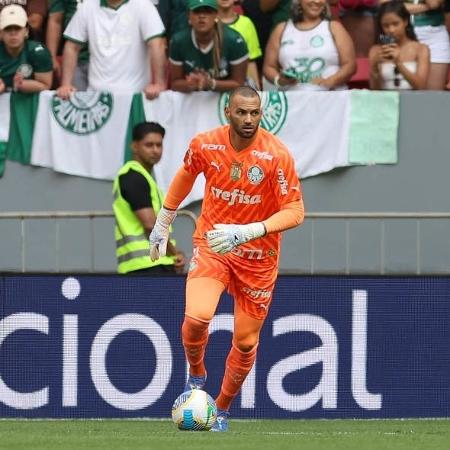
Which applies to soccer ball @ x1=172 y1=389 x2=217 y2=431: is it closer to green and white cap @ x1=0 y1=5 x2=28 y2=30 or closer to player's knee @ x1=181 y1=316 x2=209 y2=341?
player's knee @ x1=181 y1=316 x2=209 y2=341

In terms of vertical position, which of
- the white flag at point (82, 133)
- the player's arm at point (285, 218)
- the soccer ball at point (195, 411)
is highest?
the white flag at point (82, 133)

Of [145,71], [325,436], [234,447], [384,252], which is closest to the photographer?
[234,447]

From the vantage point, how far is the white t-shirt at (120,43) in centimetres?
1284

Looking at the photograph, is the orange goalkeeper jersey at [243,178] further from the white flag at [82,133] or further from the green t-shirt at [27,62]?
the green t-shirt at [27,62]

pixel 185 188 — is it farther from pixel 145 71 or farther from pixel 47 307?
pixel 145 71

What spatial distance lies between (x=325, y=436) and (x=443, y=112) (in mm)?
4465

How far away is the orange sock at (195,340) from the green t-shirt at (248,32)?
15.5 ft

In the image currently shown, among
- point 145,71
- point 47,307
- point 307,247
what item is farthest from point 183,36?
point 47,307

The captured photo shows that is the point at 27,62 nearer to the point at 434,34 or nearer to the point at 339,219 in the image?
the point at 339,219

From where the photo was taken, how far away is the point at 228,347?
35.3 ft

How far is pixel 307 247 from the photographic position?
12133mm

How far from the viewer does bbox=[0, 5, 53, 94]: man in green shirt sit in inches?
498

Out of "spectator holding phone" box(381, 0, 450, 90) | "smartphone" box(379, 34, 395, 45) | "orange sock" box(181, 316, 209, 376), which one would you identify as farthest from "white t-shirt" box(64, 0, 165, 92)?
"orange sock" box(181, 316, 209, 376)

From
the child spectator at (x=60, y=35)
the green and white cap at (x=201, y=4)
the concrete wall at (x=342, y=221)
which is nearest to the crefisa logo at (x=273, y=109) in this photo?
the concrete wall at (x=342, y=221)
